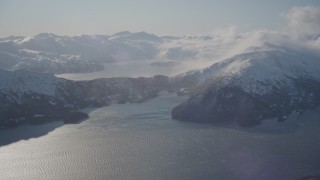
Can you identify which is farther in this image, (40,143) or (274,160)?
(40,143)

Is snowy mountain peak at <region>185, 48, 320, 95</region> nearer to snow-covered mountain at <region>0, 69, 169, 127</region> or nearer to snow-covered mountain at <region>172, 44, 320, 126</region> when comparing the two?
snow-covered mountain at <region>172, 44, 320, 126</region>

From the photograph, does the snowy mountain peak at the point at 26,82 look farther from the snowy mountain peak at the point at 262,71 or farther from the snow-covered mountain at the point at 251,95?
the snowy mountain peak at the point at 262,71

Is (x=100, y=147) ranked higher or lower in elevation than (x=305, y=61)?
lower

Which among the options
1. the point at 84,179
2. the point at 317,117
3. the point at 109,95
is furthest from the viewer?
the point at 109,95

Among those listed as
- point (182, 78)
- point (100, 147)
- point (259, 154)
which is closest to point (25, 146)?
point (100, 147)

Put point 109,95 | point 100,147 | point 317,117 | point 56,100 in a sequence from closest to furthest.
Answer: point 100,147 < point 317,117 < point 56,100 < point 109,95

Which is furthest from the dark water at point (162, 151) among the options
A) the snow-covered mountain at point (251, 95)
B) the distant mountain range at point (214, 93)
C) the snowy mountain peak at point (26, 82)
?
the snowy mountain peak at point (26, 82)

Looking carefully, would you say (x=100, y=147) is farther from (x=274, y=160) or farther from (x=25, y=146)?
(x=274, y=160)
